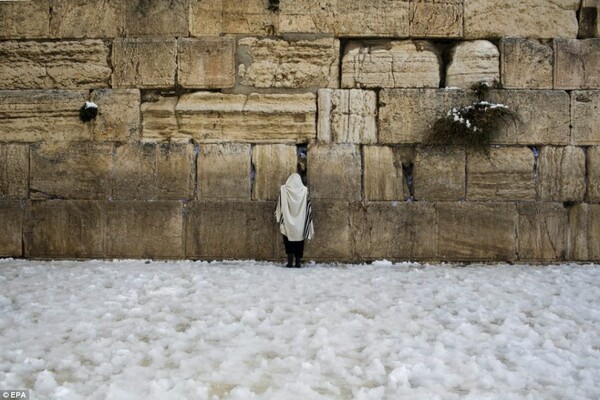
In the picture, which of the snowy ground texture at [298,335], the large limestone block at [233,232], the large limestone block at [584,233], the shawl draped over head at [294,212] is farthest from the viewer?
the large limestone block at [233,232]

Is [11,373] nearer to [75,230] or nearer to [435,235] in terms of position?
[75,230]

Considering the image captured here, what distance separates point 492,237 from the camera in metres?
6.34

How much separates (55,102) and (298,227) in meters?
4.36

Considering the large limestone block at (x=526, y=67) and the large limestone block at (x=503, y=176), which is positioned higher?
the large limestone block at (x=526, y=67)

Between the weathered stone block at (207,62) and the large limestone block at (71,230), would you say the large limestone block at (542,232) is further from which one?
the large limestone block at (71,230)

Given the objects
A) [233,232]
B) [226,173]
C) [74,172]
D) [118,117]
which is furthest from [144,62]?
[233,232]

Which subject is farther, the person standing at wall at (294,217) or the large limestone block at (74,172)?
the large limestone block at (74,172)

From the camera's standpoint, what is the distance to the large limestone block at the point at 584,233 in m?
6.32

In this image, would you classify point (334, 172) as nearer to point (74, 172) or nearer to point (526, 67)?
point (526, 67)

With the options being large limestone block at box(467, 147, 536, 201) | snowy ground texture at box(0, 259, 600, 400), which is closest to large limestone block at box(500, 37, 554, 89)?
large limestone block at box(467, 147, 536, 201)

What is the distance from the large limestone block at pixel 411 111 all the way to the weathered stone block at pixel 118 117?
12.6 ft

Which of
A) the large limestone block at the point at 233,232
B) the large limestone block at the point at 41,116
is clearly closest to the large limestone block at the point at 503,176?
the large limestone block at the point at 233,232

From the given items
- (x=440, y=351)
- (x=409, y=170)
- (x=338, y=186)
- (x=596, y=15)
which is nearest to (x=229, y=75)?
(x=338, y=186)

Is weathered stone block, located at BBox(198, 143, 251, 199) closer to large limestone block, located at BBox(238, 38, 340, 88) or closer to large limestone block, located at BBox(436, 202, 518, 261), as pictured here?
large limestone block, located at BBox(238, 38, 340, 88)
